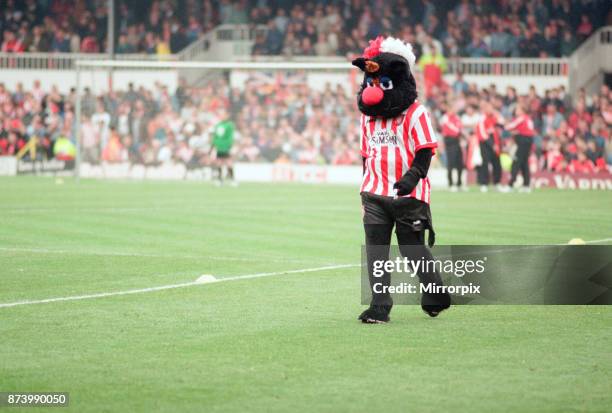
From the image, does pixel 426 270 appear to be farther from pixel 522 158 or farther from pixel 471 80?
pixel 471 80

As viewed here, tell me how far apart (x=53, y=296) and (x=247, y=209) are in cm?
1153

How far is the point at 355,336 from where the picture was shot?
8.47 m

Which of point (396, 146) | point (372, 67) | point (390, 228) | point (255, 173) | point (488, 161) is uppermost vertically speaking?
point (372, 67)

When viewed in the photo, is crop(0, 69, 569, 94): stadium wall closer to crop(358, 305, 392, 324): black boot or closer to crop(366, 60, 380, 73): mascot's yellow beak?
crop(366, 60, 380, 73): mascot's yellow beak

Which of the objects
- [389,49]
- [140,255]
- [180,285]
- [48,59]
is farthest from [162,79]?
[389,49]

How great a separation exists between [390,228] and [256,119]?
25.8m

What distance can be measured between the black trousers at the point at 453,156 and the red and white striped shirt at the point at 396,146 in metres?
20.8

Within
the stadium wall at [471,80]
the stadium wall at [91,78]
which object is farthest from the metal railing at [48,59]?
the stadium wall at [471,80]

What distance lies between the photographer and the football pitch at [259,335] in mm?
6586

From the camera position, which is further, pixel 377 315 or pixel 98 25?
pixel 98 25

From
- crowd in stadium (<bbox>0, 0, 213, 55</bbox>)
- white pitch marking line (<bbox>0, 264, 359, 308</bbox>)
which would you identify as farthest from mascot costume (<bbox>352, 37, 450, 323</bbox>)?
crowd in stadium (<bbox>0, 0, 213, 55</bbox>)

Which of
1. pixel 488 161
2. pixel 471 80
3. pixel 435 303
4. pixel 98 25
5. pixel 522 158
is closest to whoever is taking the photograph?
pixel 435 303

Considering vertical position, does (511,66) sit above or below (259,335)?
above

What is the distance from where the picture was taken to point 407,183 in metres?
8.88
